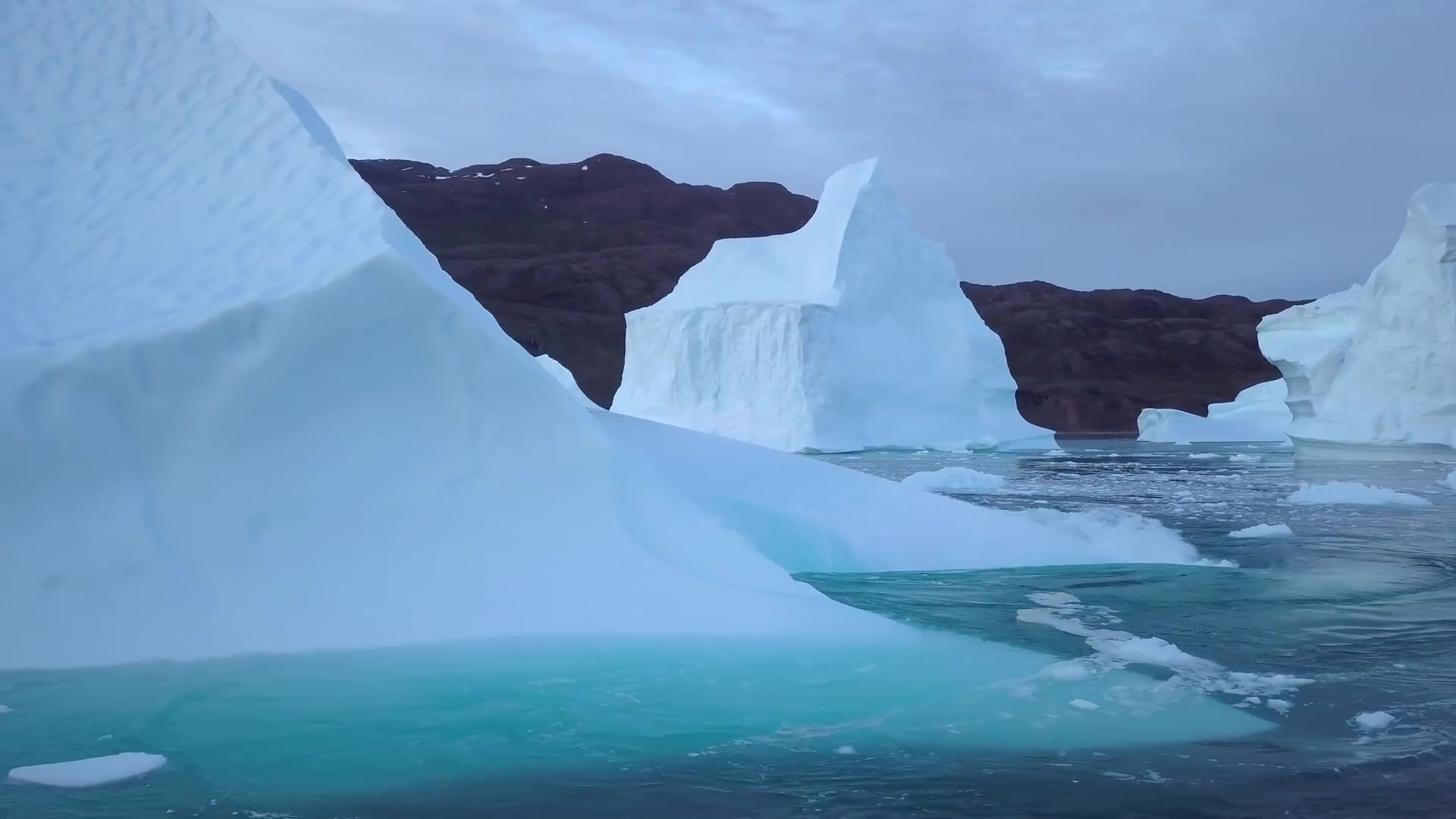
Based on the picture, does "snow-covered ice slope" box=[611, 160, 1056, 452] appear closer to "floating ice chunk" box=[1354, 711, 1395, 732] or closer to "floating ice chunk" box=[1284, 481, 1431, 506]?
"floating ice chunk" box=[1284, 481, 1431, 506]

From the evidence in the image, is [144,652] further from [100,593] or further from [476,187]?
[476,187]

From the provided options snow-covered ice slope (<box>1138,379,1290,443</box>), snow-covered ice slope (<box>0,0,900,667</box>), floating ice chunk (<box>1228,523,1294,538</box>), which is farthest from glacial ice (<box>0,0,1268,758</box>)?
snow-covered ice slope (<box>1138,379,1290,443</box>)

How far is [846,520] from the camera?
904cm

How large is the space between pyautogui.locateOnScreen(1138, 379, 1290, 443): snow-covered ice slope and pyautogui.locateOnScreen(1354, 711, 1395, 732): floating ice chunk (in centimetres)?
3902

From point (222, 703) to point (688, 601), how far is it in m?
2.27

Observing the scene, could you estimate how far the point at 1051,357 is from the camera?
71125mm

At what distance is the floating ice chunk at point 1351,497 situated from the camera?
47.7 feet

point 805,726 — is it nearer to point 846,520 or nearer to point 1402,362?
point 846,520

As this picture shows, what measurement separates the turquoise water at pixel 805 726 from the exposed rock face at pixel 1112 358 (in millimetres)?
57768

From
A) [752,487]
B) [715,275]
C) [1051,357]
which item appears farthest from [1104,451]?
[1051,357]

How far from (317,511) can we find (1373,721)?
485 cm

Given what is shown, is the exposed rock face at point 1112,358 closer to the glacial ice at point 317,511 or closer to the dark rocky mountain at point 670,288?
the dark rocky mountain at point 670,288

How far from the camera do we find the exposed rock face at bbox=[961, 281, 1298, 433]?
2520 inches

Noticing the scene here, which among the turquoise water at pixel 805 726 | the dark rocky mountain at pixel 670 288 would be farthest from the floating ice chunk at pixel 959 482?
the dark rocky mountain at pixel 670 288
